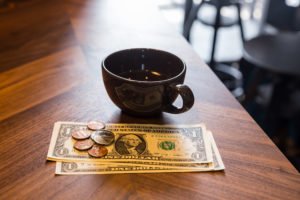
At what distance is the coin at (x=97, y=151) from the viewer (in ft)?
2.08

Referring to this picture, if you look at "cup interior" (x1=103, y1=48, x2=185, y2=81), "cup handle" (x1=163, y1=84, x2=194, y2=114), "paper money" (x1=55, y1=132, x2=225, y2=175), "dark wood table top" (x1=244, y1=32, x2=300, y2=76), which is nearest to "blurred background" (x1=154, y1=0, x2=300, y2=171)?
"dark wood table top" (x1=244, y1=32, x2=300, y2=76)

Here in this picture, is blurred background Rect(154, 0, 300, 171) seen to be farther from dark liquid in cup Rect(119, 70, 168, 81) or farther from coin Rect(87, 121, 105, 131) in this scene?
coin Rect(87, 121, 105, 131)

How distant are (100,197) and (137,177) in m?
0.07

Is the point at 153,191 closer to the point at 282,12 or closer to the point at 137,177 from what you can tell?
the point at 137,177

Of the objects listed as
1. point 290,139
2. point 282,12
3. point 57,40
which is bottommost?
point 290,139

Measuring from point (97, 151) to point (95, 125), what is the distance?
0.08 m

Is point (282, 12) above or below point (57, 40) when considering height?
below

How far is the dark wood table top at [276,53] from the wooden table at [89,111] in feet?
2.05

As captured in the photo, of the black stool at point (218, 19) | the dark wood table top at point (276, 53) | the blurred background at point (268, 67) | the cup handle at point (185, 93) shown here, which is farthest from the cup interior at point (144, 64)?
the black stool at point (218, 19)

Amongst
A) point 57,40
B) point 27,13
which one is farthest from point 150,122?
point 27,13

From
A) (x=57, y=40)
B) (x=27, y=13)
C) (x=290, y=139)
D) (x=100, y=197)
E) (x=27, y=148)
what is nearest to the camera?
(x=100, y=197)

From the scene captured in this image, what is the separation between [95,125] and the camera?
27.9 inches

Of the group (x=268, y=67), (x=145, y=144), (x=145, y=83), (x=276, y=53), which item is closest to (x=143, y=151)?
(x=145, y=144)

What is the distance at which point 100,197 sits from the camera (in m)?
0.55
